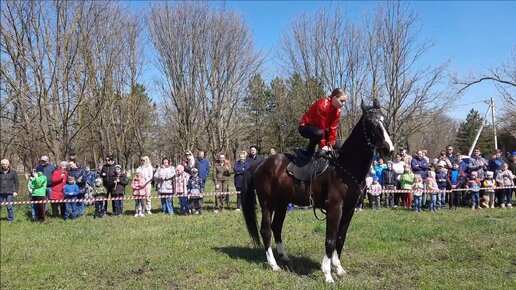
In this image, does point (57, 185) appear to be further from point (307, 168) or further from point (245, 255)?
point (307, 168)

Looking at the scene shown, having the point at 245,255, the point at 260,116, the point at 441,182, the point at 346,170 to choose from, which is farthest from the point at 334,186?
the point at 260,116

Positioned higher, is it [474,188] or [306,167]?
[306,167]

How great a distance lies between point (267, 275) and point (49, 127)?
13.6 m

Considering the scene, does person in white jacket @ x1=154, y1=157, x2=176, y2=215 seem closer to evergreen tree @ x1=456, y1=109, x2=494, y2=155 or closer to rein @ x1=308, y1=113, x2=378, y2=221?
rein @ x1=308, y1=113, x2=378, y2=221

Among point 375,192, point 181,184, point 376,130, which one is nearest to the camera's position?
point 376,130

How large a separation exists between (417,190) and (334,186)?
761 centimetres

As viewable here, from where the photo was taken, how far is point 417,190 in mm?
12453

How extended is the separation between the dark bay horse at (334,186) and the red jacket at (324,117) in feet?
1.13

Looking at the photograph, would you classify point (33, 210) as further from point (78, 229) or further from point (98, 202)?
point (78, 229)

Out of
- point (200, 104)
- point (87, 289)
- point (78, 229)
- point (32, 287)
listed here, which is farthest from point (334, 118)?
point (200, 104)

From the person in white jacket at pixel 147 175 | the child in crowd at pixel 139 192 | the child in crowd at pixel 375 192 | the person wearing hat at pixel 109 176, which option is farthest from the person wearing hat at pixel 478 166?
the person wearing hat at pixel 109 176

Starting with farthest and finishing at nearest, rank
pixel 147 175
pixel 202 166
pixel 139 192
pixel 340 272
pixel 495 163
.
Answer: pixel 202 166, pixel 495 163, pixel 147 175, pixel 139 192, pixel 340 272

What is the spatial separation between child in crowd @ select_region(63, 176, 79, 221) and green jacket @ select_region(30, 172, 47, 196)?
22.3 inches

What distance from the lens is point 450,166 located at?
43.3ft
